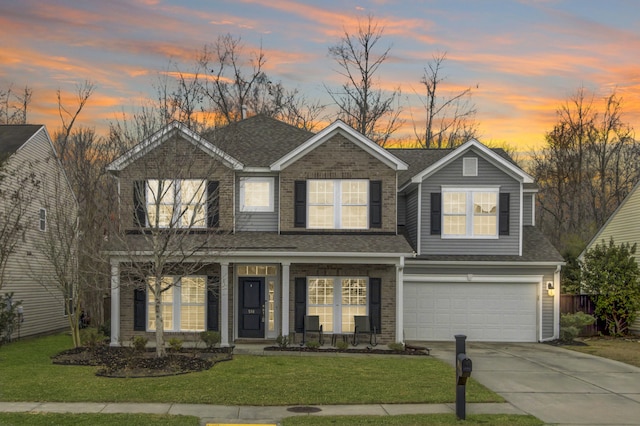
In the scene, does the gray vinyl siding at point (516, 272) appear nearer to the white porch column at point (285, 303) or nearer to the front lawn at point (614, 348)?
the front lawn at point (614, 348)

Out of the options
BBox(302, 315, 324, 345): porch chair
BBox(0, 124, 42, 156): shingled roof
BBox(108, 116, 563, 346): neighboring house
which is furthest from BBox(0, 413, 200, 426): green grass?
BBox(0, 124, 42, 156): shingled roof

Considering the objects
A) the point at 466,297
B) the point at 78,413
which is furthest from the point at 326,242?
the point at 78,413

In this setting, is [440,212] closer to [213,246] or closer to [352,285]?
[352,285]

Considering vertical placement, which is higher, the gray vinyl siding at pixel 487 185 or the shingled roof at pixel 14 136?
the shingled roof at pixel 14 136

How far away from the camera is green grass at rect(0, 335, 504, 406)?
45.4 ft

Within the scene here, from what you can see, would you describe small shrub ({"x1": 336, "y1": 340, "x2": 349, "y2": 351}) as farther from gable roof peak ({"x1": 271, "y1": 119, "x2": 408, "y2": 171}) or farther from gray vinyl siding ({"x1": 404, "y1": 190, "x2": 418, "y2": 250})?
gable roof peak ({"x1": 271, "y1": 119, "x2": 408, "y2": 171})

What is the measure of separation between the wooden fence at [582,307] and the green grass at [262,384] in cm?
1043

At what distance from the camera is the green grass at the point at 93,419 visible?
38.1 feet

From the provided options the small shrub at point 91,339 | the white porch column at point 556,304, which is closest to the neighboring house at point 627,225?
the white porch column at point 556,304

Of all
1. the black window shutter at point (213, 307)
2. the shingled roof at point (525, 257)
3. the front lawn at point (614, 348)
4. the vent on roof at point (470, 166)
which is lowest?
the front lawn at point (614, 348)

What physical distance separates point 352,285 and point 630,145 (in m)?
36.9

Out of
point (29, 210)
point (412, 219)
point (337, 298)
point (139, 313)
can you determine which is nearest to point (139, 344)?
point (139, 313)

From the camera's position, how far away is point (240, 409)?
13.0 meters

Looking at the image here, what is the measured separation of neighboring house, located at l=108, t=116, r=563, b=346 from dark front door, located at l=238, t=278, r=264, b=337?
34mm
